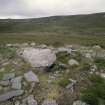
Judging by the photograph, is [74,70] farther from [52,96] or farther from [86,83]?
[52,96]

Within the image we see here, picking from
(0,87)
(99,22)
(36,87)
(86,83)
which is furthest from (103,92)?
(99,22)

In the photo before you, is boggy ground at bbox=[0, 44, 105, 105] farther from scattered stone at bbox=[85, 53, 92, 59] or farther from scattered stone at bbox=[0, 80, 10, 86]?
scattered stone at bbox=[0, 80, 10, 86]

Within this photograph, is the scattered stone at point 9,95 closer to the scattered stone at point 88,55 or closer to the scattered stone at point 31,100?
the scattered stone at point 31,100

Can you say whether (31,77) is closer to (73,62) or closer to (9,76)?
(9,76)

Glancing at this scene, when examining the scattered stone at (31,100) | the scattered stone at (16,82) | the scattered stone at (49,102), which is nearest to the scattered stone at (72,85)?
the scattered stone at (49,102)

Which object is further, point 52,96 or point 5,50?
point 5,50

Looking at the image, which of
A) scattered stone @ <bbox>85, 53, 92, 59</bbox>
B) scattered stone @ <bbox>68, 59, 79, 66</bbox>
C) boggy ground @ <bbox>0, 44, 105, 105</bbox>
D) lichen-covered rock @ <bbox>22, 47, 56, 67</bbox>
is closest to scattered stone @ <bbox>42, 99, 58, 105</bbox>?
boggy ground @ <bbox>0, 44, 105, 105</bbox>

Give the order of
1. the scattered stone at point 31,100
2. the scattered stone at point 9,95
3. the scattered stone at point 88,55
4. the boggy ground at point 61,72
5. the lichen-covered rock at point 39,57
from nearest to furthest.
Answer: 1. the scattered stone at point 31,100
2. the scattered stone at point 9,95
3. the boggy ground at point 61,72
4. the lichen-covered rock at point 39,57
5. the scattered stone at point 88,55
